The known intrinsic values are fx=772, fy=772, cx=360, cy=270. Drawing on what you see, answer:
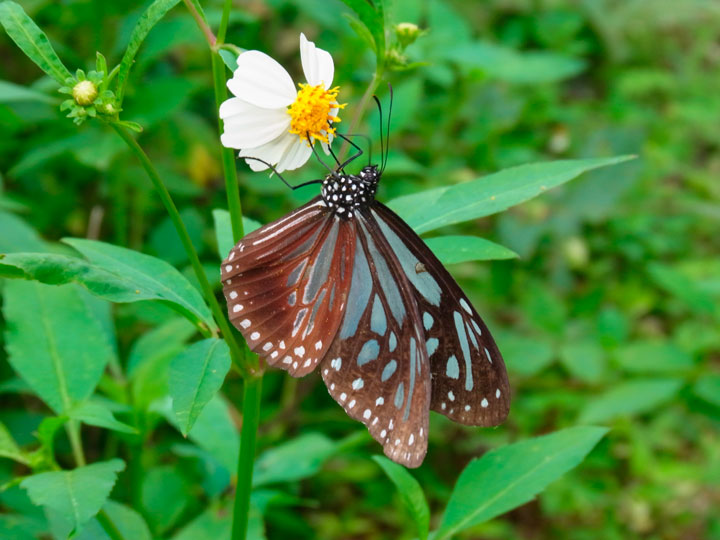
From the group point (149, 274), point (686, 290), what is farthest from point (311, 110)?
point (686, 290)

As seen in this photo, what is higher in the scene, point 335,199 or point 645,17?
point 335,199

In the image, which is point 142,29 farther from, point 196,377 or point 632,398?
point 632,398

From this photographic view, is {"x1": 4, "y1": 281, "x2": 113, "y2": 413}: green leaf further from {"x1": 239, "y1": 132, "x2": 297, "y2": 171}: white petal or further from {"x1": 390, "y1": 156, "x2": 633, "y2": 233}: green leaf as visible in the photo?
{"x1": 390, "y1": 156, "x2": 633, "y2": 233}: green leaf

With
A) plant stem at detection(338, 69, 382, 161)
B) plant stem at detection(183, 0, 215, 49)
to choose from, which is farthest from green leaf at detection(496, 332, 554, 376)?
plant stem at detection(183, 0, 215, 49)

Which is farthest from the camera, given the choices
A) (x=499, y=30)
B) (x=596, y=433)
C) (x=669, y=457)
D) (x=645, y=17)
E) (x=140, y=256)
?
(x=645, y=17)

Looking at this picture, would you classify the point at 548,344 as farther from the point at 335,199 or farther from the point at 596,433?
the point at 335,199

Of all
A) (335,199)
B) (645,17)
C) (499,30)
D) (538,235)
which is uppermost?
(335,199)

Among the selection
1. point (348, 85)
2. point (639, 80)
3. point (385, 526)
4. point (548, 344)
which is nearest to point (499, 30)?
point (639, 80)
